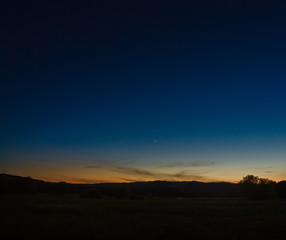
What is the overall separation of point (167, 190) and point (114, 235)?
12729 centimetres

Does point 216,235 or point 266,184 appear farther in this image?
point 266,184

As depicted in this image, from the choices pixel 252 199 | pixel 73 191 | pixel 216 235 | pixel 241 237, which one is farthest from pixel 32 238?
pixel 73 191

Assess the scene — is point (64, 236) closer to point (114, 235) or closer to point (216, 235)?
point (114, 235)

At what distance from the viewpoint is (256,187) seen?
71.6m

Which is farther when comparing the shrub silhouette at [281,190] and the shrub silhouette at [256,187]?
the shrub silhouette at [281,190]

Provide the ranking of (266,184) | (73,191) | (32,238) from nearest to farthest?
1. (32,238)
2. (266,184)
3. (73,191)

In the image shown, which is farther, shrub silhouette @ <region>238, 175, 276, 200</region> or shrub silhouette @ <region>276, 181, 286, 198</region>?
shrub silhouette @ <region>276, 181, 286, 198</region>

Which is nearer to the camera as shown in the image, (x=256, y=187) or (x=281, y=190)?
(x=256, y=187)

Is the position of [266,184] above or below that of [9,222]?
above

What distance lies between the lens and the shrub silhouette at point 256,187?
7081 cm

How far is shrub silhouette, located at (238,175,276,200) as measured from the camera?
7081 centimetres

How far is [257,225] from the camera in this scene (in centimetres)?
2194

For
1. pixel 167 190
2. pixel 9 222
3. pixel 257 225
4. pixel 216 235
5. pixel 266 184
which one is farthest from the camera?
pixel 167 190

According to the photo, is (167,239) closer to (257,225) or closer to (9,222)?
(257,225)
